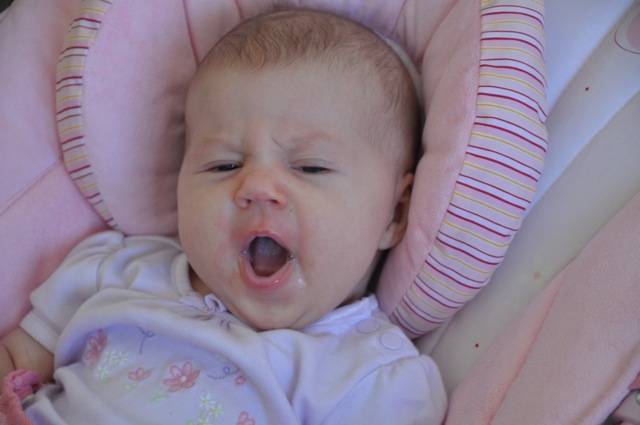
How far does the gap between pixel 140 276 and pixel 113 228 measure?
0.57 feet

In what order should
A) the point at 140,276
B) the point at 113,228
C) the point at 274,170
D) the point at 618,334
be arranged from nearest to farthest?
the point at 618,334
the point at 274,170
the point at 140,276
the point at 113,228

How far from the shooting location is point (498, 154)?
3.22 feet

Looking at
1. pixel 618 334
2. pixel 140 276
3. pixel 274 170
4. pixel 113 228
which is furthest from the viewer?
pixel 113 228

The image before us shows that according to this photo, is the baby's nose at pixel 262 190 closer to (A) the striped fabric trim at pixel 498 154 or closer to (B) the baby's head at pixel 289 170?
(B) the baby's head at pixel 289 170

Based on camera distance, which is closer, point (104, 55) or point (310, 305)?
point (310, 305)

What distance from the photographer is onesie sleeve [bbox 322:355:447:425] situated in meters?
0.97

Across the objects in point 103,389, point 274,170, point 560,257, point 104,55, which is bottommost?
point 103,389

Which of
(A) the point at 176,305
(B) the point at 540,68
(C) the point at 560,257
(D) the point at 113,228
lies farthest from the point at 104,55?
(C) the point at 560,257

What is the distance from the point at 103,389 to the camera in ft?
3.28

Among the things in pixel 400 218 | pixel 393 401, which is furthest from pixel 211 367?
pixel 400 218

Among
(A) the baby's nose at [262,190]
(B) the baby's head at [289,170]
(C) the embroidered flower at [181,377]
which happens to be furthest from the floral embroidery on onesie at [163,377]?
(A) the baby's nose at [262,190]

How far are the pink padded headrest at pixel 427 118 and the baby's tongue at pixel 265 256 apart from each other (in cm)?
21

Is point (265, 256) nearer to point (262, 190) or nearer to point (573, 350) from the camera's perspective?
point (262, 190)

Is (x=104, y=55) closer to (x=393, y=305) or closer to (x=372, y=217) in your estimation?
(x=372, y=217)
